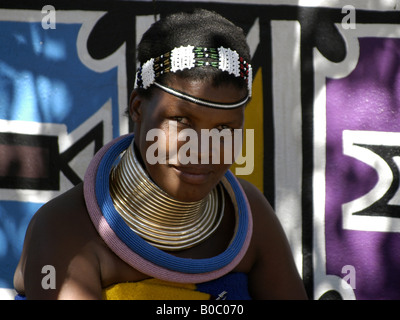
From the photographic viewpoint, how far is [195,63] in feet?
7.87

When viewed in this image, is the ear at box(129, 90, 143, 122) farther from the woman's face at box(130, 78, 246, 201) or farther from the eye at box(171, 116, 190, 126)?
the eye at box(171, 116, 190, 126)

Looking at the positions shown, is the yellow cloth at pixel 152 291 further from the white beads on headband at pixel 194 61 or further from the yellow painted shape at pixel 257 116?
the yellow painted shape at pixel 257 116

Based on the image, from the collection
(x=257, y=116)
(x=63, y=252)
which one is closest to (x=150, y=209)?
(x=63, y=252)

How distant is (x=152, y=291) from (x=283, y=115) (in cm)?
194

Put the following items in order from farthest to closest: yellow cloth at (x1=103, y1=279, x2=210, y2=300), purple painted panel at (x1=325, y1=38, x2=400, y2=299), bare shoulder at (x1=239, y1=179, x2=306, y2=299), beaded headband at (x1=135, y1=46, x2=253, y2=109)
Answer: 1. purple painted panel at (x1=325, y1=38, x2=400, y2=299)
2. bare shoulder at (x1=239, y1=179, x2=306, y2=299)
3. yellow cloth at (x1=103, y1=279, x2=210, y2=300)
4. beaded headband at (x1=135, y1=46, x2=253, y2=109)

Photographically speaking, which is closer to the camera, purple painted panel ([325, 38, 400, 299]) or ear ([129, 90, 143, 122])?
ear ([129, 90, 143, 122])

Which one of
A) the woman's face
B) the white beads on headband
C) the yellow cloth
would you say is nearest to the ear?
the woman's face

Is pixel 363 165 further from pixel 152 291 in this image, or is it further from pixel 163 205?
pixel 152 291

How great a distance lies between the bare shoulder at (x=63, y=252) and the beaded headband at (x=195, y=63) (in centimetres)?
63

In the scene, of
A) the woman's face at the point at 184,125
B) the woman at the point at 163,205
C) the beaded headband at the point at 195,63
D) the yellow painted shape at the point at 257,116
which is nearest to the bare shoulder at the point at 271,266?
the woman at the point at 163,205

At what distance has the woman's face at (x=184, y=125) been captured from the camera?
2.41 meters

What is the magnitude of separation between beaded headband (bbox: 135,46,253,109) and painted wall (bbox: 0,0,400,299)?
1703mm

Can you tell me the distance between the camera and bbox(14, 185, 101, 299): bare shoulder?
2.44m
